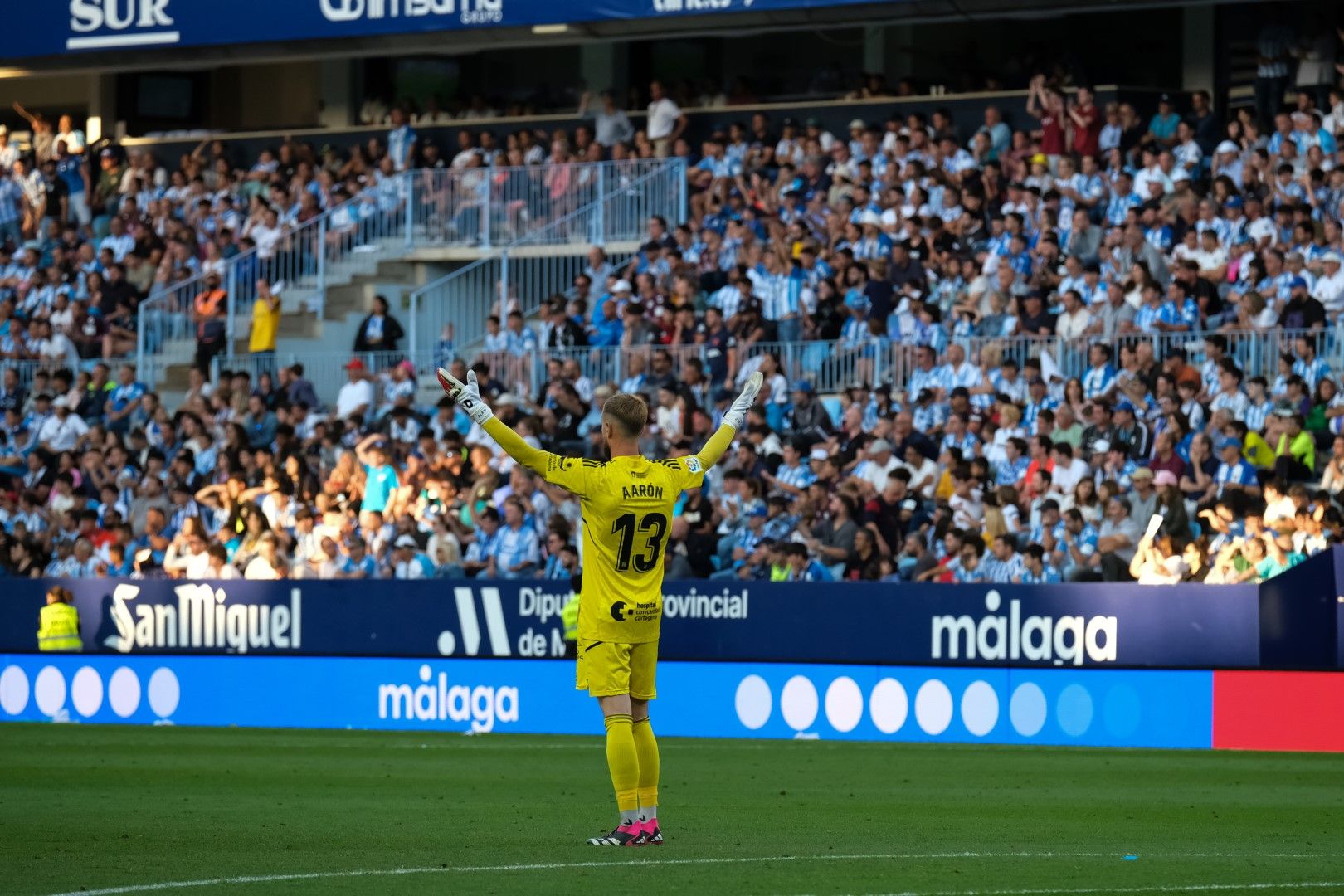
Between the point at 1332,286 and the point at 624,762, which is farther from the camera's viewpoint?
the point at 1332,286

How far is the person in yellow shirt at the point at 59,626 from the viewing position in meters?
24.5

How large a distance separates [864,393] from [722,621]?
11.8ft

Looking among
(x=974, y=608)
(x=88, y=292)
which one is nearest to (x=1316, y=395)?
(x=974, y=608)

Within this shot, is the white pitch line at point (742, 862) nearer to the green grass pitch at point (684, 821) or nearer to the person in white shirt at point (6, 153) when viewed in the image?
the green grass pitch at point (684, 821)

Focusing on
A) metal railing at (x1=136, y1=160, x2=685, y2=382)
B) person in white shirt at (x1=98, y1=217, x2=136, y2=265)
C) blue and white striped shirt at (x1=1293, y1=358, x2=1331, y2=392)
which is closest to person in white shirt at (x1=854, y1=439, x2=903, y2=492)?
blue and white striped shirt at (x1=1293, y1=358, x2=1331, y2=392)

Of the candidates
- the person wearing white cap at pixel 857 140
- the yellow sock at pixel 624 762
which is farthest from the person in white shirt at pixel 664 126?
the yellow sock at pixel 624 762

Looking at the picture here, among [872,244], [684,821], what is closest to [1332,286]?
[872,244]

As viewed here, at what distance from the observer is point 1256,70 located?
91.9ft

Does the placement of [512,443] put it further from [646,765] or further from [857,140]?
[857,140]

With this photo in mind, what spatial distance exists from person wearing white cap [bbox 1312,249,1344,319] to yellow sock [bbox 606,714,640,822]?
14.3 m

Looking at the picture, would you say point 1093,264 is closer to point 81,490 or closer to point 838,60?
point 838,60

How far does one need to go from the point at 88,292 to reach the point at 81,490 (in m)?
5.34

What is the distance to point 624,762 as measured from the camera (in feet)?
33.2

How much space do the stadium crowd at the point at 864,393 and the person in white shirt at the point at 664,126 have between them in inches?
1.5
